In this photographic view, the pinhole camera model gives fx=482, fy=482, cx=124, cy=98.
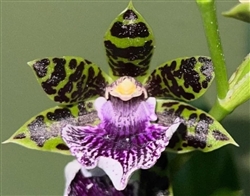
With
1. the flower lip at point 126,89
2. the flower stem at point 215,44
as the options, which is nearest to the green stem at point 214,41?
the flower stem at point 215,44

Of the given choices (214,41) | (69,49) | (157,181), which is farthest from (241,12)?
(69,49)

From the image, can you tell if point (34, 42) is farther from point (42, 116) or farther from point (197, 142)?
point (197, 142)

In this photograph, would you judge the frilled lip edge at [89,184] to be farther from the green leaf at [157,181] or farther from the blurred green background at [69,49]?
the blurred green background at [69,49]

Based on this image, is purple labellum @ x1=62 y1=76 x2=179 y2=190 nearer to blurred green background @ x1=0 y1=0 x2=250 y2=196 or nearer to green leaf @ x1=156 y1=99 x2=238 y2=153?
green leaf @ x1=156 y1=99 x2=238 y2=153

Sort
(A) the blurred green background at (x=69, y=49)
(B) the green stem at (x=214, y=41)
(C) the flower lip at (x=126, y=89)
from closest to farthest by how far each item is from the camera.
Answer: (B) the green stem at (x=214, y=41)
(C) the flower lip at (x=126, y=89)
(A) the blurred green background at (x=69, y=49)

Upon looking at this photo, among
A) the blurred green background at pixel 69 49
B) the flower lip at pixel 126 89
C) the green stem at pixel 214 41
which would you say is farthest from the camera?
the blurred green background at pixel 69 49

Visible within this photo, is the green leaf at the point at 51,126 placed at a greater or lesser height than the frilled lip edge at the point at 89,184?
greater
